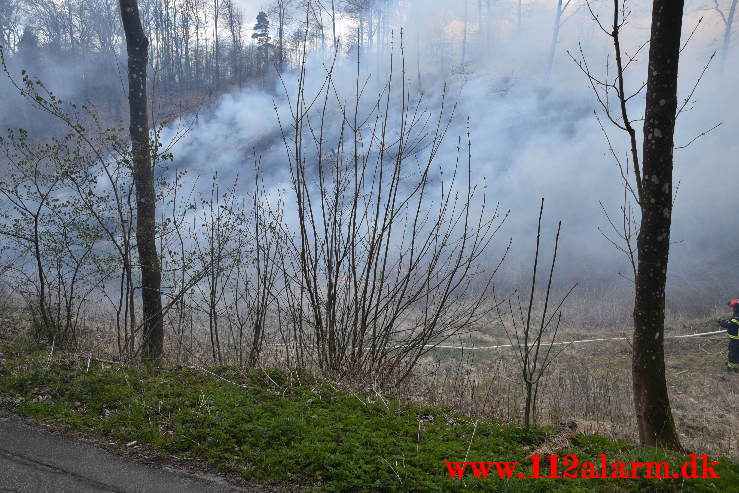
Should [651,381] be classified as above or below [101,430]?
above

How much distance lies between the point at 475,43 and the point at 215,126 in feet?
69.0

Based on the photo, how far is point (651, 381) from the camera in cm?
381

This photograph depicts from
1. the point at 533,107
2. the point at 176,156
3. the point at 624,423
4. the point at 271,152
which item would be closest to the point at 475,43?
Answer: the point at 533,107

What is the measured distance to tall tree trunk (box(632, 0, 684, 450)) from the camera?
12.2 ft

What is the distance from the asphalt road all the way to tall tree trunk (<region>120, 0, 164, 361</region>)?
3.13 metres

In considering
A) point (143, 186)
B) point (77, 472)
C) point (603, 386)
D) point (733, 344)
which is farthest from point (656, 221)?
point (733, 344)

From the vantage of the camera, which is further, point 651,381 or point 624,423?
point 624,423

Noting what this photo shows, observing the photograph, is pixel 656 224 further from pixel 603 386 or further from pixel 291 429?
pixel 603 386

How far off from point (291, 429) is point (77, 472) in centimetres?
127

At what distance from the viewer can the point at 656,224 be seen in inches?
148

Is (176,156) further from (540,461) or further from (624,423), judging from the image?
(540,461)

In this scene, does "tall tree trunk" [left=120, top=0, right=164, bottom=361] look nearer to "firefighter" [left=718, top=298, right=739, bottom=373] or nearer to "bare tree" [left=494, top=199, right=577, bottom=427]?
"bare tree" [left=494, top=199, right=577, bottom=427]

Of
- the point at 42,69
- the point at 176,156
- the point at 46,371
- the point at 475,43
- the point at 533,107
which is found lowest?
the point at 46,371

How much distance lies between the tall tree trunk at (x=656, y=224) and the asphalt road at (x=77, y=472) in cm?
283
